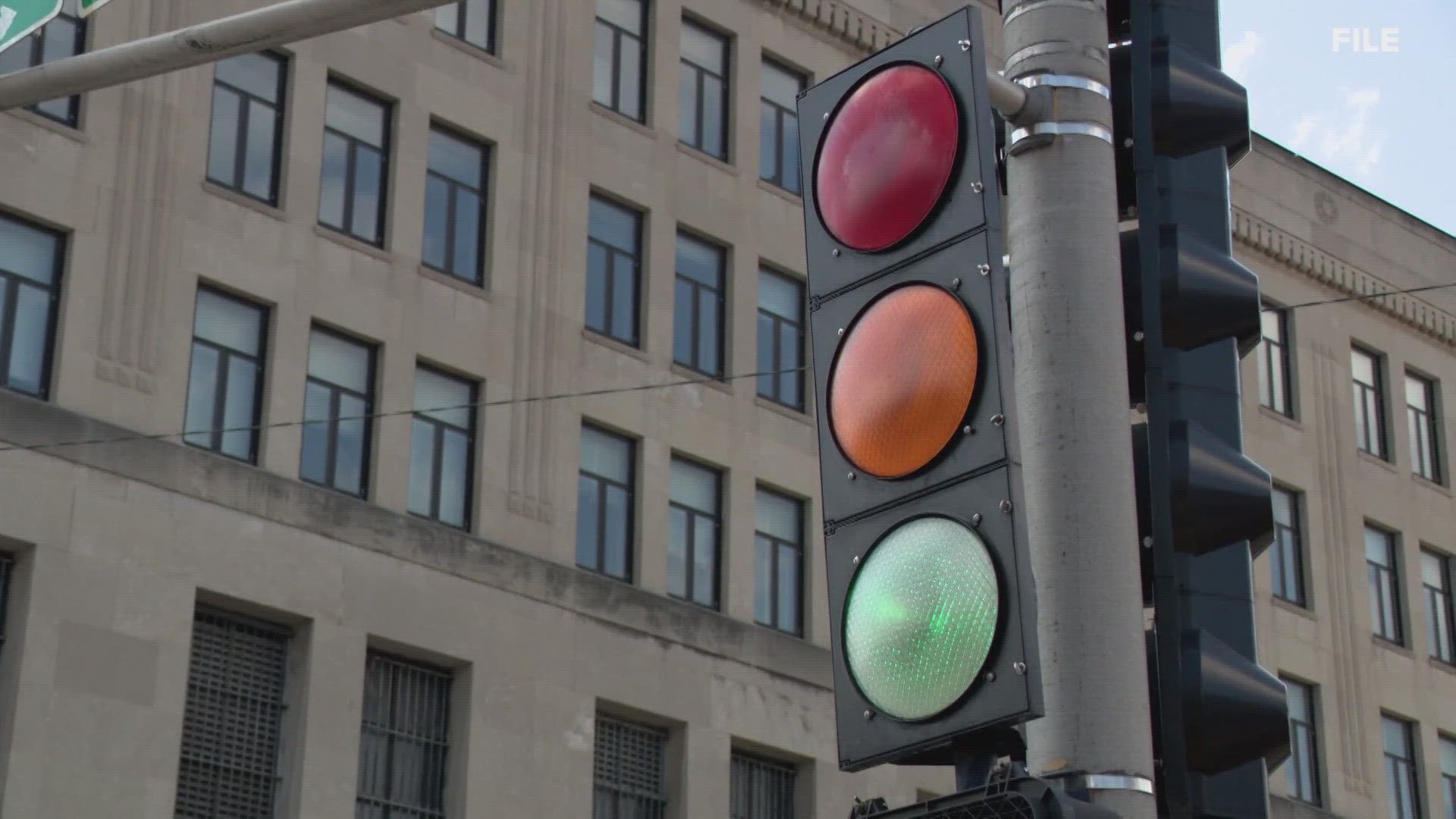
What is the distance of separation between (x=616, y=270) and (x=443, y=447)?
476 centimetres

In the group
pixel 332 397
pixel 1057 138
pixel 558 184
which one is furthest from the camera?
pixel 558 184

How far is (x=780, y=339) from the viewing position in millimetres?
39875

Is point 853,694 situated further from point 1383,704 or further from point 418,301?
point 1383,704

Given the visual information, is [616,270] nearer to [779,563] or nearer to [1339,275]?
[779,563]

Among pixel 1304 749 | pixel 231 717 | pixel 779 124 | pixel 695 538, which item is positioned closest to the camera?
pixel 231 717

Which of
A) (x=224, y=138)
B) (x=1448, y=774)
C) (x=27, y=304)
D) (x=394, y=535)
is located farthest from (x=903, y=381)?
(x=1448, y=774)

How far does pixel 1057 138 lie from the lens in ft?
15.1

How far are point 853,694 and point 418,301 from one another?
31347 mm

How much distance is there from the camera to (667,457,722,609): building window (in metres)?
37.3

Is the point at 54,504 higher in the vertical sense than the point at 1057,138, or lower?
higher

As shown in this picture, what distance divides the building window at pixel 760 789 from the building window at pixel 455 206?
8.54 meters

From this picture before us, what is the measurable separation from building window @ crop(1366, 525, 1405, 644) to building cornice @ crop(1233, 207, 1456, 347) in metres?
4.80

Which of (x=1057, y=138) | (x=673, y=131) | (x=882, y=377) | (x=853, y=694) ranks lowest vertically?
(x=853, y=694)

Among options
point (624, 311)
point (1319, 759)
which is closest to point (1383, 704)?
point (1319, 759)
